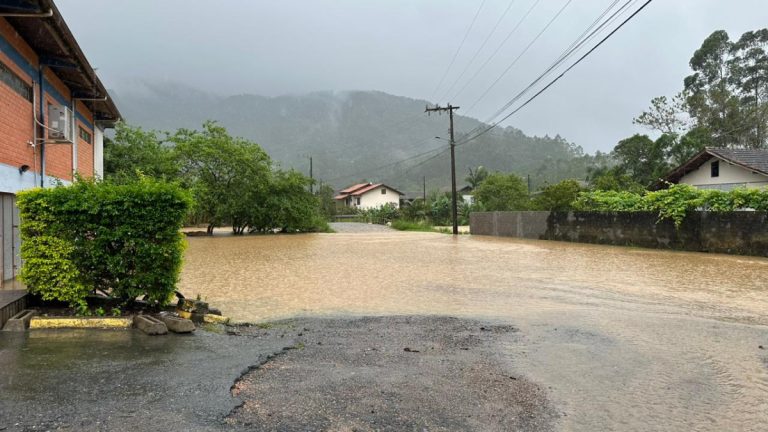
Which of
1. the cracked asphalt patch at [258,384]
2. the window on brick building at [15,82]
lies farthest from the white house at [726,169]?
the window on brick building at [15,82]

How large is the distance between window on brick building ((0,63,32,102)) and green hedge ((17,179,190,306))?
4.24 meters

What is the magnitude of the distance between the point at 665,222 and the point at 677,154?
917 inches

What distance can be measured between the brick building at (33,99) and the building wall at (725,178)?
25.7m

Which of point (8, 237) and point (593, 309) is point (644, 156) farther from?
point (8, 237)

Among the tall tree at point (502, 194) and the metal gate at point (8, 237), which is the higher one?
the tall tree at point (502, 194)

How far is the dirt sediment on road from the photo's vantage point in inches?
143

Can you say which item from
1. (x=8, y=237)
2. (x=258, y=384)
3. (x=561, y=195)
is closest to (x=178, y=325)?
(x=258, y=384)

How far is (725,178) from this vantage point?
2666 cm

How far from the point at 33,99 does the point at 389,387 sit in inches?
396

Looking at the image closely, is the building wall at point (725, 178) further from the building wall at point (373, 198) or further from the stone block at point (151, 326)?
the building wall at point (373, 198)

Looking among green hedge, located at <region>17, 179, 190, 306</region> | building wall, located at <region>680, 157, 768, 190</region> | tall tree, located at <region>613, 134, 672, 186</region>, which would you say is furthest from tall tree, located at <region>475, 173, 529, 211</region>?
green hedge, located at <region>17, 179, 190, 306</region>

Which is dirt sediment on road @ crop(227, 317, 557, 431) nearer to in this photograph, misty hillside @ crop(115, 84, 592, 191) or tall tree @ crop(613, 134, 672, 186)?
tall tree @ crop(613, 134, 672, 186)

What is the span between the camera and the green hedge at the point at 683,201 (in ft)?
58.7

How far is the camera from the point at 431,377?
464 cm
